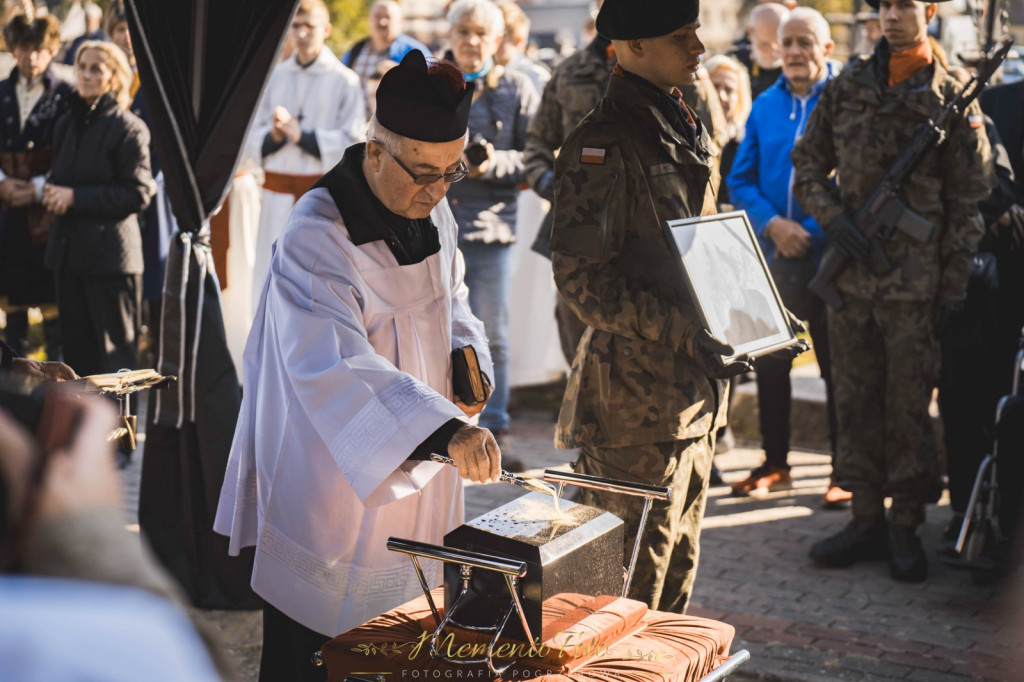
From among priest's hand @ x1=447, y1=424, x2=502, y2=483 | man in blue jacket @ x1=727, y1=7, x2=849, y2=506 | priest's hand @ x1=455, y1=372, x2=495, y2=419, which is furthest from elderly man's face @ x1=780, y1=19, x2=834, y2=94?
priest's hand @ x1=447, y1=424, x2=502, y2=483

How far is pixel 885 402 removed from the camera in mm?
5277

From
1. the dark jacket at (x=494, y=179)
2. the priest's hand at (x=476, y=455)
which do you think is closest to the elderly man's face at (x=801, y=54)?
the dark jacket at (x=494, y=179)

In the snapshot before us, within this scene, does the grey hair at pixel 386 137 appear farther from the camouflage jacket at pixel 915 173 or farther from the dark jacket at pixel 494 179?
the dark jacket at pixel 494 179

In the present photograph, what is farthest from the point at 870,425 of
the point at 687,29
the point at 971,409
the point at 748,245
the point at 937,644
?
the point at 687,29

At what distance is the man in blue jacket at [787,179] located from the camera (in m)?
5.84

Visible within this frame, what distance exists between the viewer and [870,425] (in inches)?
209

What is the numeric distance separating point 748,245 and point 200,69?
6.99 ft

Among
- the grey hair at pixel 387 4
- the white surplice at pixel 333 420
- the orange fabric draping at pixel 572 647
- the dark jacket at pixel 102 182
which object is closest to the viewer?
the orange fabric draping at pixel 572 647

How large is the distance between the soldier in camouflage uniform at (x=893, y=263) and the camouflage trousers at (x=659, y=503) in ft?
5.71

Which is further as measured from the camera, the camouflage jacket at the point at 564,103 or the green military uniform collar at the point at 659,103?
the camouflage jacket at the point at 564,103

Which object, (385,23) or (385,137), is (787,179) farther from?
(385,23)

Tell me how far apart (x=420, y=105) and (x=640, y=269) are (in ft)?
3.01

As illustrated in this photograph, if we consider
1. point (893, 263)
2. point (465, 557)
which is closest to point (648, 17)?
point (465, 557)

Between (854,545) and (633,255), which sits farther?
(854,545)
